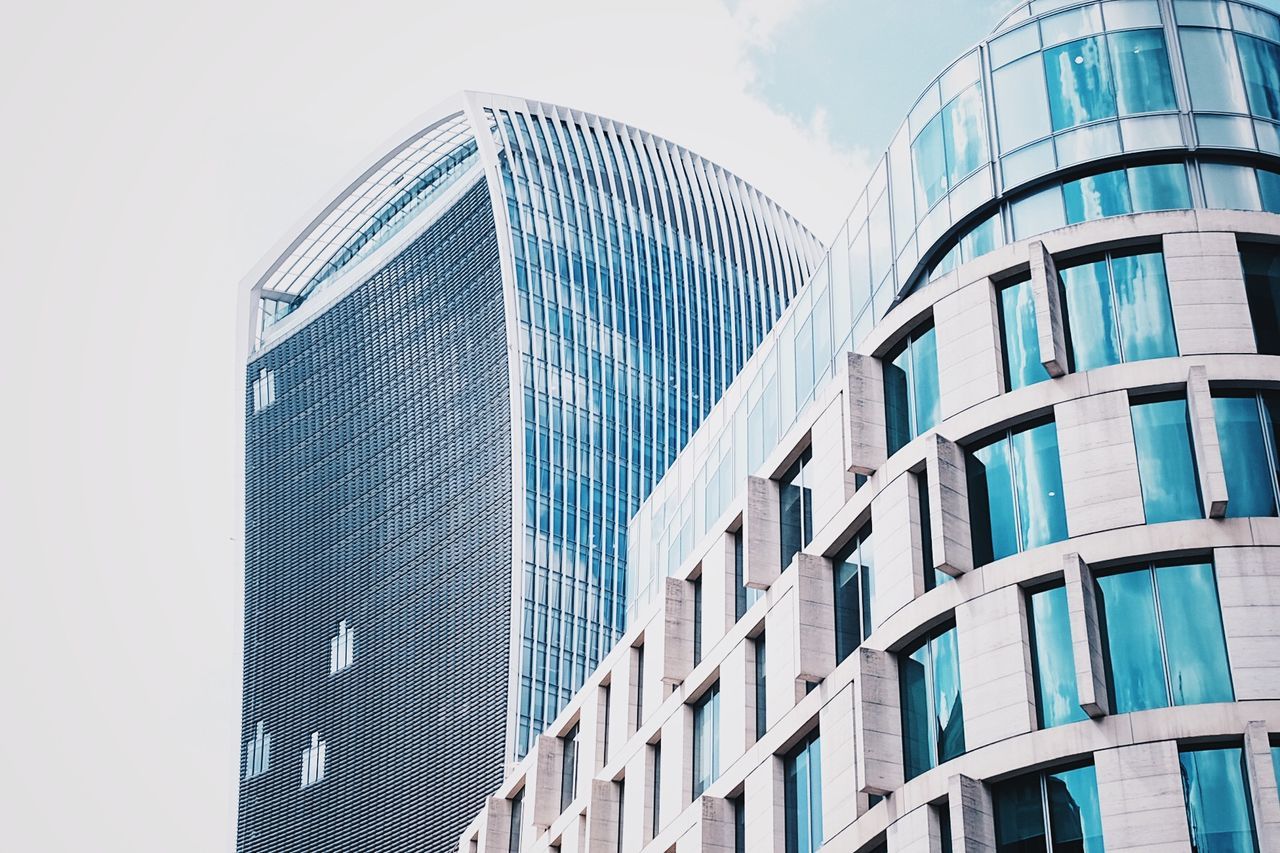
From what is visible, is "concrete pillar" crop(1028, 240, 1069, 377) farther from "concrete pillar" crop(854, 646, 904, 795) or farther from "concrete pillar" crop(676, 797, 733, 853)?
"concrete pillar" crop(676, 797, 733, 853)

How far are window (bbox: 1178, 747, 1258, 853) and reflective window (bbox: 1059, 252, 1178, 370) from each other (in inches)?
388

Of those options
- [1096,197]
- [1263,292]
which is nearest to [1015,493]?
[1263,292]

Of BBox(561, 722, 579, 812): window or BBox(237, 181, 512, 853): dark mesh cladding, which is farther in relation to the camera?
BBox(237, 181, 512, 853): dark mesh cladding

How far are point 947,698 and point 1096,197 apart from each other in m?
13.5

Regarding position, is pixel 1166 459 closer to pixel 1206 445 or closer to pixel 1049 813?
pixel 1206 445

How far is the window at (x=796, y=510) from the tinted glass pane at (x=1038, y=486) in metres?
8.88

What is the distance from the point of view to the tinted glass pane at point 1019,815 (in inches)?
1443

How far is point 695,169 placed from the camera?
165 m

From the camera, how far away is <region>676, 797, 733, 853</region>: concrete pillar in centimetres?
4809

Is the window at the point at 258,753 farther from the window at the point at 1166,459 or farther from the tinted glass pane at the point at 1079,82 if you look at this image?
the window at the point at 1166,459

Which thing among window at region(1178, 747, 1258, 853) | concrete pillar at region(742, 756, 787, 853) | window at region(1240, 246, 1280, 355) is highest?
window at region(1240, 246, 1280, 355)

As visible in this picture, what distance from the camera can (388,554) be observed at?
463 ft

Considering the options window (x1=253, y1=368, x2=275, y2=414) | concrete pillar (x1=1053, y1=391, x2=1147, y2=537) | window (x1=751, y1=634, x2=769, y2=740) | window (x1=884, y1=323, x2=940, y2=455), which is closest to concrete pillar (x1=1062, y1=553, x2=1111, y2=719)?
concrete pillar (x1=1053, y1=391, x2=1147, y2=537)

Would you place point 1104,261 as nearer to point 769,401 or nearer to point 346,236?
point 769,401
